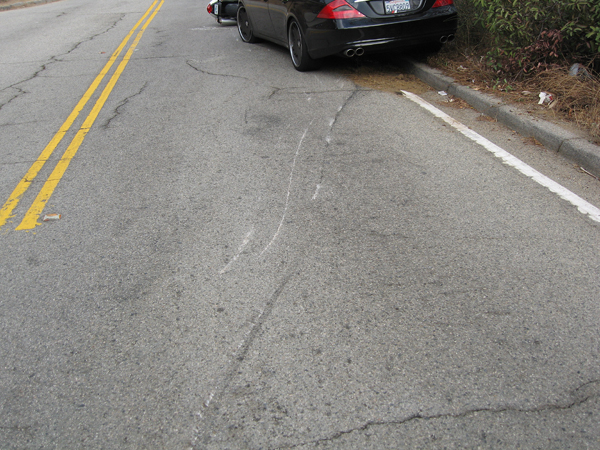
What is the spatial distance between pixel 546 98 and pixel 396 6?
7.79 feet

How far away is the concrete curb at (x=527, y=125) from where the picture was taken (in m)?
4.57

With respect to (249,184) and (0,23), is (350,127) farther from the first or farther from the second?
(0,23)

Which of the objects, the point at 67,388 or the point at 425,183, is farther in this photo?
the point at 425,183

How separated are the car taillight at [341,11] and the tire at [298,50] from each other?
2.64 ft

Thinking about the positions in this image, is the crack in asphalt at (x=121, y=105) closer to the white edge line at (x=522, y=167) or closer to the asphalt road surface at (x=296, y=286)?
the asphalt road surface at (x=296, y=286)

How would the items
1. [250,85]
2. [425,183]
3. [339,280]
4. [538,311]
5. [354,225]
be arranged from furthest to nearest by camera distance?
[250,85], [425,183], [354,225], [339,280], [538,311]

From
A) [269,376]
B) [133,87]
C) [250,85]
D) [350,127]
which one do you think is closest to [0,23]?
[133,87]

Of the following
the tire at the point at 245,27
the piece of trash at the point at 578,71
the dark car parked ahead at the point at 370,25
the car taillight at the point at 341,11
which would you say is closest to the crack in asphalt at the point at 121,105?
the dark car parked ahead at the point at 370,25

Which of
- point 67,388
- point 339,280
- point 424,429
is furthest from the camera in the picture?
point 339,280

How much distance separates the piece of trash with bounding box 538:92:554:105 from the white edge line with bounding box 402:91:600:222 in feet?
2.98

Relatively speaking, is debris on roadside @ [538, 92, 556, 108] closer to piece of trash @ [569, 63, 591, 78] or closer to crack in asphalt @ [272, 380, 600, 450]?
piece of trash @ [569, 63, 591, 78]

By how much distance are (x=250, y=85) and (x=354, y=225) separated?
4433 mm

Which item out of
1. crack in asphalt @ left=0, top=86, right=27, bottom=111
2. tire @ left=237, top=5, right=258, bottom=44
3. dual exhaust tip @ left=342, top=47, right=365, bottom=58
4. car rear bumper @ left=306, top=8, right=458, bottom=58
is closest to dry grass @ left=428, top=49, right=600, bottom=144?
car rear bumper @ left=306, top=8, right=458, bottom=58

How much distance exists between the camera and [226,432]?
90.4 inches
